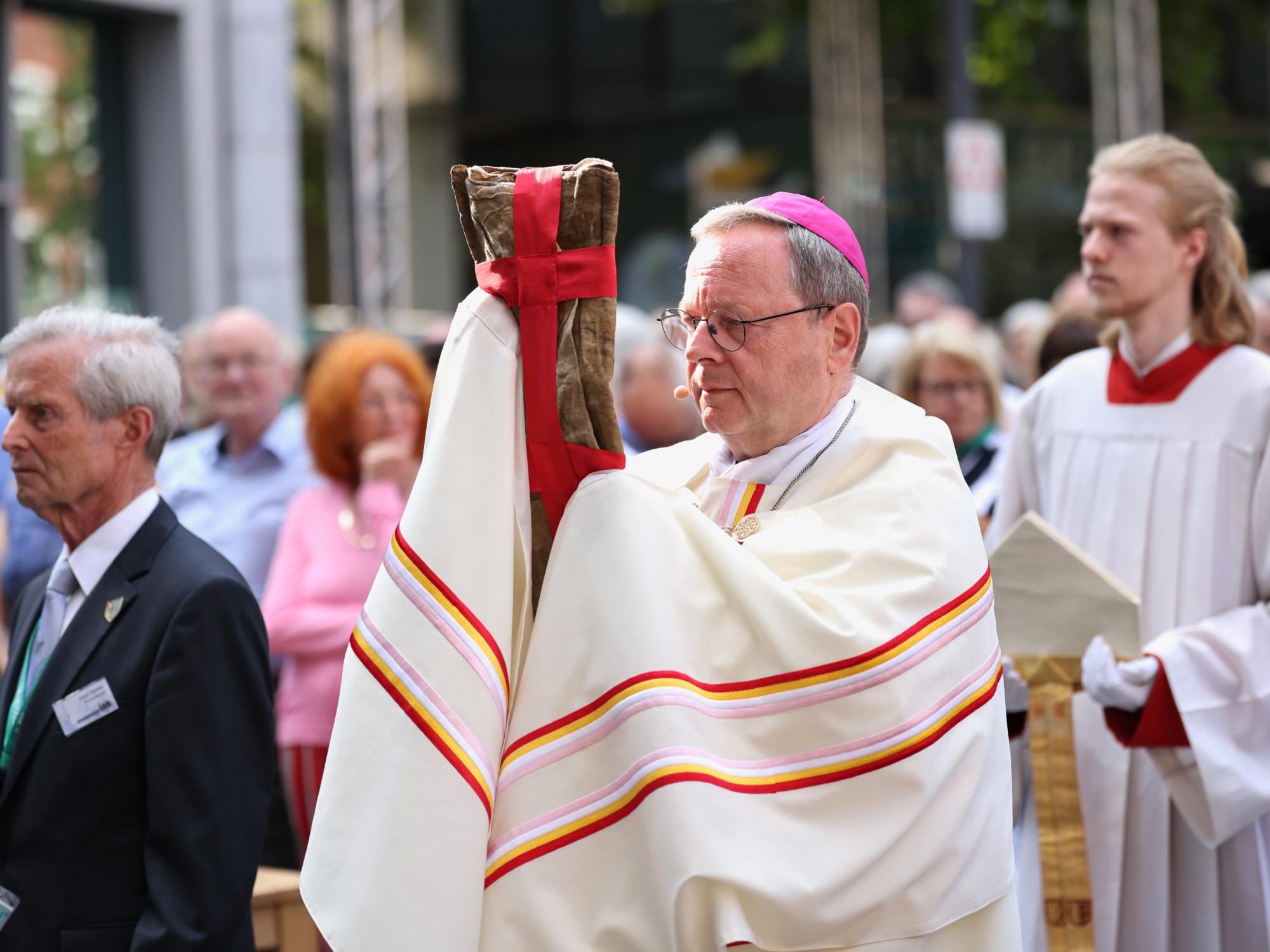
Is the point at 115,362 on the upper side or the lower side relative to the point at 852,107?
lower

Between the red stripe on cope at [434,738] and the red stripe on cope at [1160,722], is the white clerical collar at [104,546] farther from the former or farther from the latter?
the red stripe on cope at [1160,722]

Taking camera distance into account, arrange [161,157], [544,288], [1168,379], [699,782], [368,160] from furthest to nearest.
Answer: [368,160], [161,157], [1168,379], [544,288], [699,782]

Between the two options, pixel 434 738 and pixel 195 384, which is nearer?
pixel 434 738

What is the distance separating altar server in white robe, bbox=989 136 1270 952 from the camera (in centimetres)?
390

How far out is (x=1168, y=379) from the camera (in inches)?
164

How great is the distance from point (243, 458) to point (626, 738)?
12.4 feet

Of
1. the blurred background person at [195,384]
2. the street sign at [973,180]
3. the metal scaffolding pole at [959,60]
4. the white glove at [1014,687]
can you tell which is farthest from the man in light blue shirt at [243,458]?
the metal scaffolding pole at [959,60]

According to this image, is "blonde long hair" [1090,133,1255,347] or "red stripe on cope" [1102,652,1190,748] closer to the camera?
"red stripe on cope" [1102,652,1190,748]

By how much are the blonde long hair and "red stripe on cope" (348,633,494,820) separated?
249cm

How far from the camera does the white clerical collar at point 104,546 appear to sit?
10.9 feet

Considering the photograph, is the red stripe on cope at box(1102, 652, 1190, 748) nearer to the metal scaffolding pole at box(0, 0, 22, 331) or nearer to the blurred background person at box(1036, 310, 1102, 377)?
the blurred background person at box(1036, 310, 1102, 377)

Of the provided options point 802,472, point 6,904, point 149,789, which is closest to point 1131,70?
point 802,472

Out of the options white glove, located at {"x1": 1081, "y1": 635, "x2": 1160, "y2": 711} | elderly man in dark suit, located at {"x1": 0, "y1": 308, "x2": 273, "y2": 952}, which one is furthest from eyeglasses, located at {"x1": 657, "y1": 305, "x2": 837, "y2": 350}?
white glove, located at {"x1": 1081, "y1": 635, "x2": 1160, "y2": 711}

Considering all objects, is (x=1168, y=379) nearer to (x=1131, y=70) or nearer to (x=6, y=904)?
(x=6, y=904)
